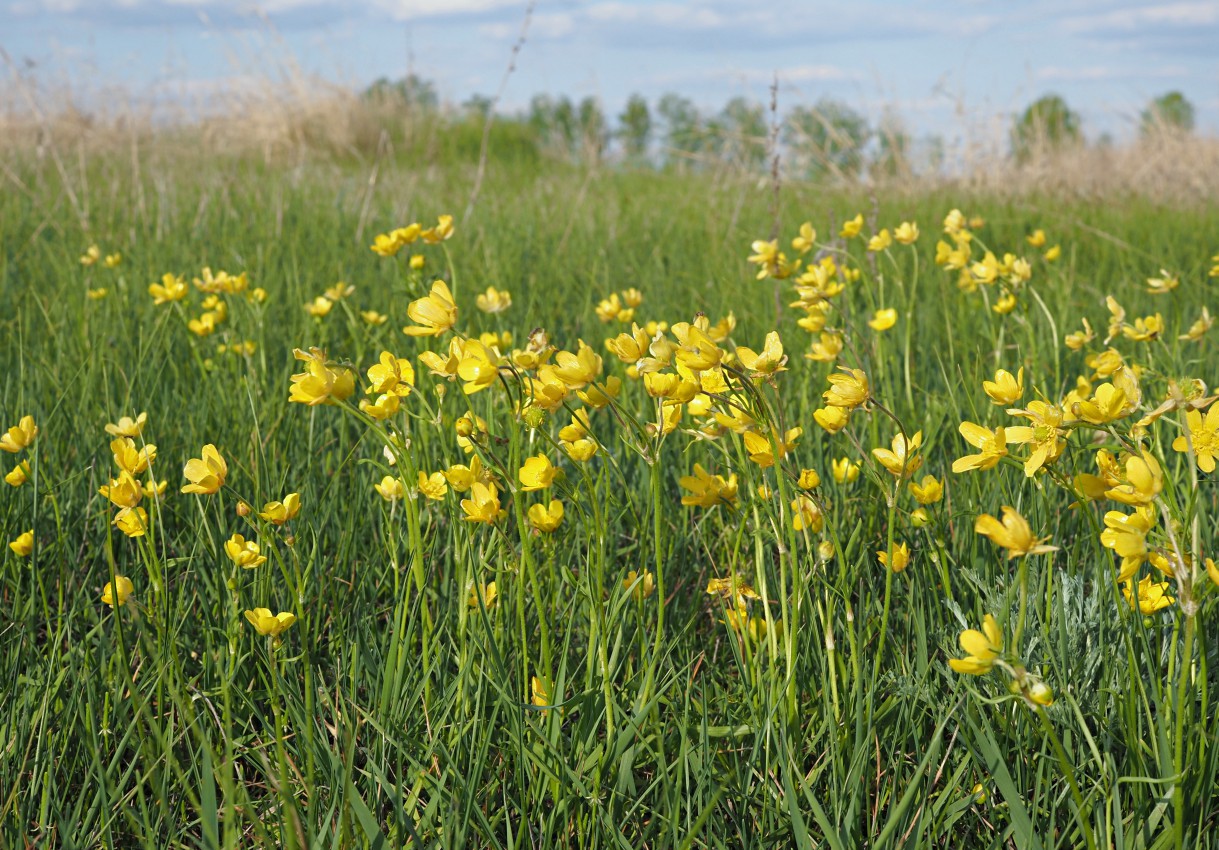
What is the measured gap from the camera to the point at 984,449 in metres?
1.08

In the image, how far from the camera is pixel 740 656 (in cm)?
121

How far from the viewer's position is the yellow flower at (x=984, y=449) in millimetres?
1039

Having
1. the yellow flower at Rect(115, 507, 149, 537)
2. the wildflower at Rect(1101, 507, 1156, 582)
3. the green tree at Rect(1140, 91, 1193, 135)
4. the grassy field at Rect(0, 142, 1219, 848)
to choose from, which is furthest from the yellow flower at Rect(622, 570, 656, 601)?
the green tree at Rect(1140, 91, 1193, 135)

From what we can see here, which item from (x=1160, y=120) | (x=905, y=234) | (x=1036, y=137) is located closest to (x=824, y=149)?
(x=1036, y=137)

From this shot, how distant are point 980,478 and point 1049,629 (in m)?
0.45

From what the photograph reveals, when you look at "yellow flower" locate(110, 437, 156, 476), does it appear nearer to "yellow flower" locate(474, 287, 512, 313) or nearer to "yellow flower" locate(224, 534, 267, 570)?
"yellow flower" locate(224, 534, 267, 570)

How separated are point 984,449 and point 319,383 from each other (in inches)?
28.5

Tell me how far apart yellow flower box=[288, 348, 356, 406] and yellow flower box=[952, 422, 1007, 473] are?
661 millimetres

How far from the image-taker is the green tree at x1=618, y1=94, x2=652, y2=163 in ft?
29.2

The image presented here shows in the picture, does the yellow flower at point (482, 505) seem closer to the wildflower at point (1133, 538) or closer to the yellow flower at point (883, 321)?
the wildflower at point (1133, 538)

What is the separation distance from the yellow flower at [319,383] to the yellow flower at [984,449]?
0.66 meters

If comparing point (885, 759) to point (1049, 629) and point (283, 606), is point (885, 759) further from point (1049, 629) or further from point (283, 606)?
point (283, 606)

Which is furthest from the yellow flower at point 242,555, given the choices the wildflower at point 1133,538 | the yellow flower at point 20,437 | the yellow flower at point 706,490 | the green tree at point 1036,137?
the green tree at point 1036,137

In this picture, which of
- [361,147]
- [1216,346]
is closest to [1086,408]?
[1216,346]
